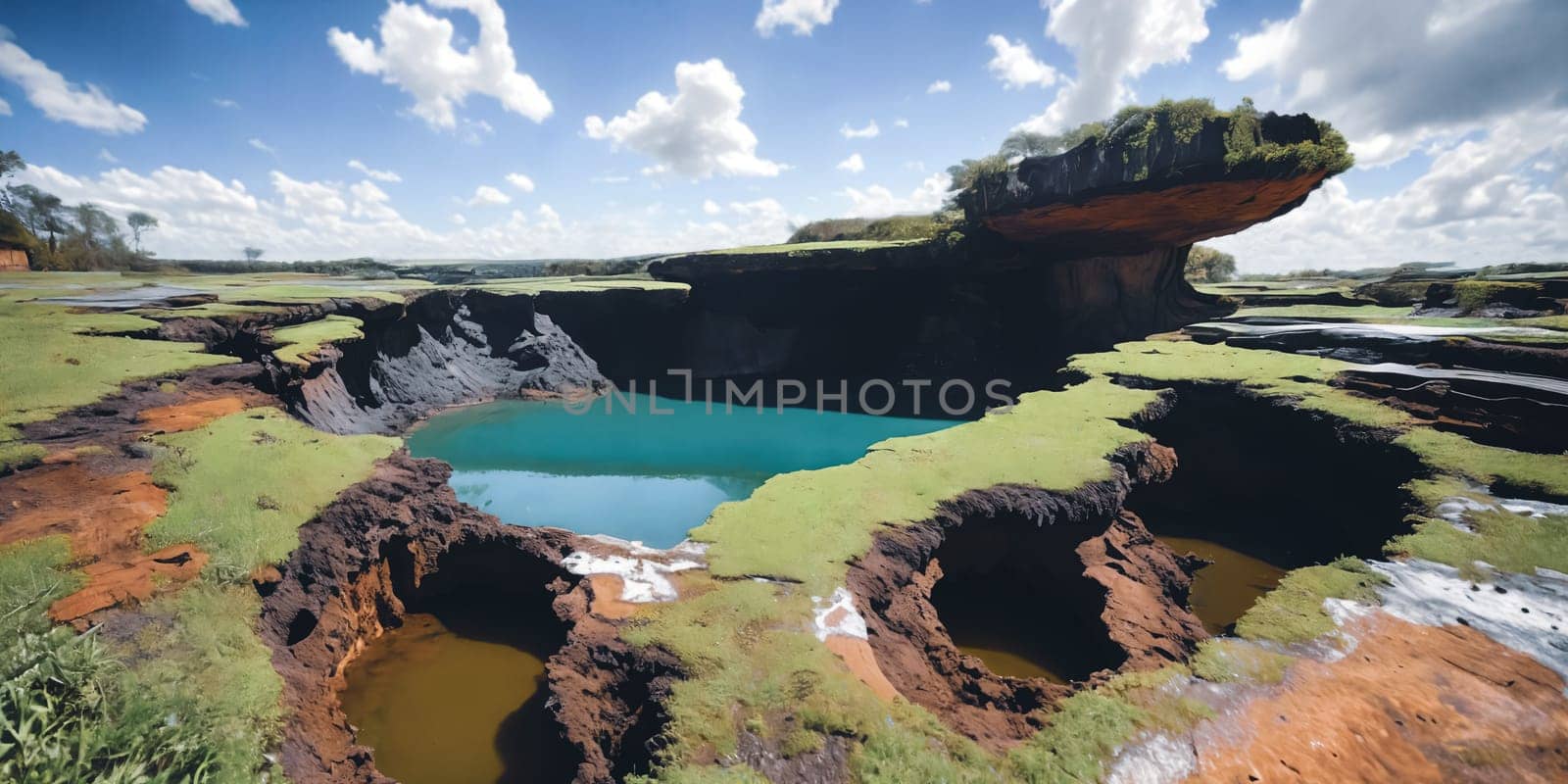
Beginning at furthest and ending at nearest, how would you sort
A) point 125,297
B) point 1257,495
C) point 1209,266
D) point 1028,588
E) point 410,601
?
point 1209,266 < point 125,297 < point 1257,495 < point 1028,588 < point 410,601

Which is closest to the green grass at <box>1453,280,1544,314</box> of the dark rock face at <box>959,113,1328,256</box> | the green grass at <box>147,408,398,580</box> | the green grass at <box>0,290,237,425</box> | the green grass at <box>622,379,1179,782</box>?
the dark rock face at <box>959,113,1328,256</box>

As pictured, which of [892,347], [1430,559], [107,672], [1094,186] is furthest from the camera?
[892,347]

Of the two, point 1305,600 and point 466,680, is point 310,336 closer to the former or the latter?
point 466,680

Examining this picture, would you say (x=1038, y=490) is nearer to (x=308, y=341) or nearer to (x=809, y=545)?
(x=809, y=545)

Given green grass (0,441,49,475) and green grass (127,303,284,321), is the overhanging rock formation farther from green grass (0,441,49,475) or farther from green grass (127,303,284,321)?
green grass (0,441,49,475)

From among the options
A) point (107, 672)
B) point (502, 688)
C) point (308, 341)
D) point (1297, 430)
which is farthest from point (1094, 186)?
point (308, 341)

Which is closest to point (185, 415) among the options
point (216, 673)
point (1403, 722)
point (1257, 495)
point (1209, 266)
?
point (216, 673)
